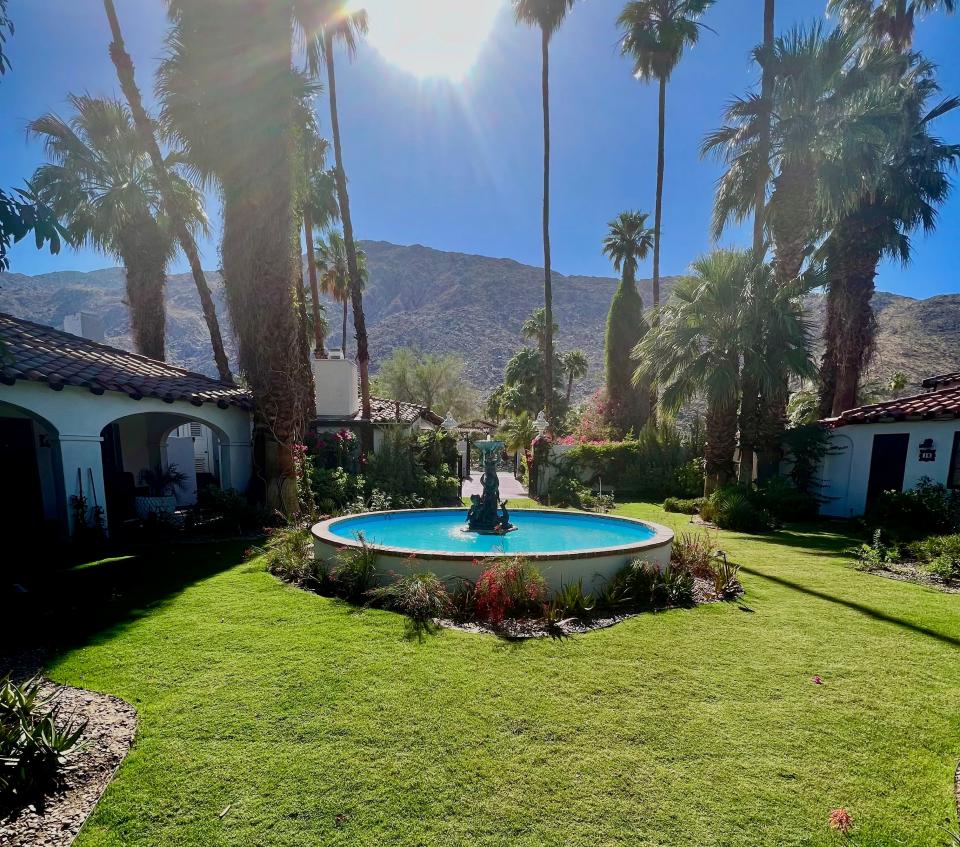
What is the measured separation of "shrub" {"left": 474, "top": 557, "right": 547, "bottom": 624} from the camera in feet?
18.4

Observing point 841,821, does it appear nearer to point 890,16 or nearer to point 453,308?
point 890,16

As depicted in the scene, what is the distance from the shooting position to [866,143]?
1404cm

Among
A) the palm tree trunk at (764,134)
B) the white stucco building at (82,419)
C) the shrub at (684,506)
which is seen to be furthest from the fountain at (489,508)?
the palm tree trunk at (764,134)

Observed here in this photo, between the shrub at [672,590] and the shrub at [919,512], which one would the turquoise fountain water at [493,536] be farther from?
the shrub at [919,512]

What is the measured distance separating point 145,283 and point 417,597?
58.3 ft

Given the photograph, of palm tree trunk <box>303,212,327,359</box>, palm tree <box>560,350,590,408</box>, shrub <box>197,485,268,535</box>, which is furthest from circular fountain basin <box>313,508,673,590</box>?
palm tree <box>560,350,590,408</box>

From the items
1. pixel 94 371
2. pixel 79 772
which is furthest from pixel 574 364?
pixel 79 772

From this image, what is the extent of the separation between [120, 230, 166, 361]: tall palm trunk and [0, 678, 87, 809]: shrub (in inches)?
676

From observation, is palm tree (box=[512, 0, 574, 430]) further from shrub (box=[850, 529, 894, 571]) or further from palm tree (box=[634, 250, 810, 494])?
shrub (box=[850, 529, 894, 571])

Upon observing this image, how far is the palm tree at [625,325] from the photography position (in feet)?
87.9

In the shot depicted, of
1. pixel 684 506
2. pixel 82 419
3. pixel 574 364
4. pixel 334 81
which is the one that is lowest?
pixel 684 506

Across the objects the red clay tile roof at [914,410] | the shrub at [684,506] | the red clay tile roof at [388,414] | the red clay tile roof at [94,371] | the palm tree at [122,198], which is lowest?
the shrub at [684,506]

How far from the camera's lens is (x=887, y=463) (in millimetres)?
13375

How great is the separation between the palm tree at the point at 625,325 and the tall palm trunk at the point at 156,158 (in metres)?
21.0
